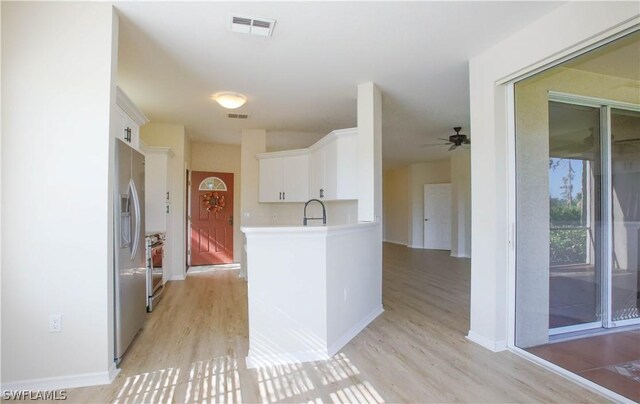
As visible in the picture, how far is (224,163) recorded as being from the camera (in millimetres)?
6844

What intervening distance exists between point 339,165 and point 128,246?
2.51m

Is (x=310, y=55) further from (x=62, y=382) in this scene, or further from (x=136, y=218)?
(x=62, y=382)

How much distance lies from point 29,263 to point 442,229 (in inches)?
350

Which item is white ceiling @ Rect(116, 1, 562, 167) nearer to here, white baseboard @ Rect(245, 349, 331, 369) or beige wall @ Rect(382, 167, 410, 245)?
white baseboard @ Rect(245, 349, 331, 369)

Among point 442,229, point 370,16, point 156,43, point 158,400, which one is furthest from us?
point 442,229

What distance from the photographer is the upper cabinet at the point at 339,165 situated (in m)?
4.02

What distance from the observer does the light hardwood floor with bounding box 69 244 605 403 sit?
203 centimetres

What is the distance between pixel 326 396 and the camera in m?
2.02

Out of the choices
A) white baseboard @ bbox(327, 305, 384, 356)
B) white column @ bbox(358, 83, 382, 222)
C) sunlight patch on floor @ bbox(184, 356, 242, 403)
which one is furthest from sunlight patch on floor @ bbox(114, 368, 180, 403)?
white column @ bbox(358, 83, 382, 222)

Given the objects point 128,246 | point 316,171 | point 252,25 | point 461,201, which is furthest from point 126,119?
point 461,201

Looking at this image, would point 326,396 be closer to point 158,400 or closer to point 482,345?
point 158,400

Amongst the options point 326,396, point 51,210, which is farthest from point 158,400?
point 51,210

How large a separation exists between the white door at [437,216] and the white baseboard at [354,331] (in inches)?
238

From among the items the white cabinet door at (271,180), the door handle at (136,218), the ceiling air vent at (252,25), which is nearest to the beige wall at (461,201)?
the white cabinet door at (271,180)
